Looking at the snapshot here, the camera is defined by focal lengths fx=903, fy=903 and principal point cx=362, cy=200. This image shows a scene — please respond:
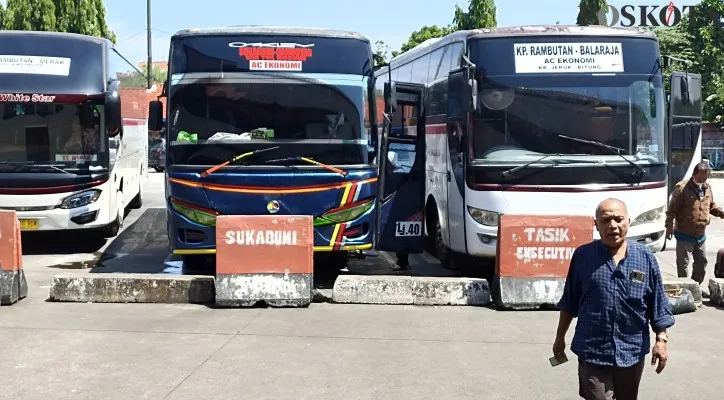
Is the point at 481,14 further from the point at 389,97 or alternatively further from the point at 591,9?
the point at 389,97

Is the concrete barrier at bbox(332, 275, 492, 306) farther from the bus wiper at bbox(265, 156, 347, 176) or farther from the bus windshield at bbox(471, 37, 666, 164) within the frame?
the bus windshield at bbox(471, 37, 666, 164)

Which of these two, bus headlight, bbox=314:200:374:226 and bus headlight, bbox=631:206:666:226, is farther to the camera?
bus headlight, bbox=631:206:666:226

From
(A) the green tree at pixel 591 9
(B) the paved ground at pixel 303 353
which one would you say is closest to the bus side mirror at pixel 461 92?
(B) the paved ground at pixel 303 353

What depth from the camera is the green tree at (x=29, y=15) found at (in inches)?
1389

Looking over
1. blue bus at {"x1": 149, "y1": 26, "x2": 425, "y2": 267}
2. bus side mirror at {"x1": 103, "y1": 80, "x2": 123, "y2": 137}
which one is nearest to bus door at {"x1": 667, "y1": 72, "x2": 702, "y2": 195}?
blue bus at {"x1": 149, "y1": 26, "x2": 425, "y2": 267}

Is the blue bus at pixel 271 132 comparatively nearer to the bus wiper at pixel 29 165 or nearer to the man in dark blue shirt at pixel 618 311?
the bus wiper at pixel 29 165

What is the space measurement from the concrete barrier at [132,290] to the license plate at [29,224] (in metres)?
3.91

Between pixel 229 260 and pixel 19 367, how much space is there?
9.88 ft

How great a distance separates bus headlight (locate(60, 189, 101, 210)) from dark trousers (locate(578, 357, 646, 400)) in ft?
34.7

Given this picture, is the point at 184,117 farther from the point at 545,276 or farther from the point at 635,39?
the point at 635,39

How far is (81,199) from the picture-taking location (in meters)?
13.7

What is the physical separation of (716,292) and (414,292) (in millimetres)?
3342

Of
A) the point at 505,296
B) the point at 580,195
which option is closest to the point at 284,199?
the point at 505,296

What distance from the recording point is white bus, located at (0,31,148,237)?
43.9 ft
